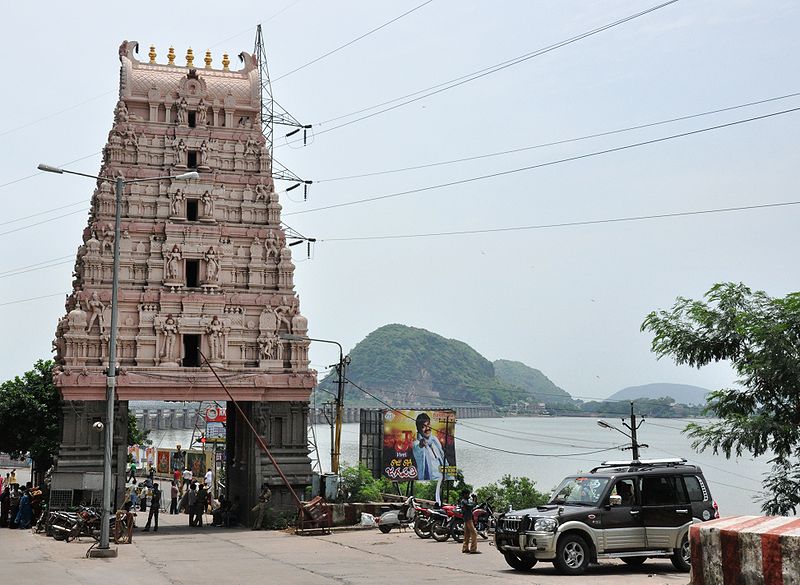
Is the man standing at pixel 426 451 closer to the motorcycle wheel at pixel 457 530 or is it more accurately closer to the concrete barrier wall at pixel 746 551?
the motorcycle wheel at pixel 457 530

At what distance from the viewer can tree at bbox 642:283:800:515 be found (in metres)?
19.9

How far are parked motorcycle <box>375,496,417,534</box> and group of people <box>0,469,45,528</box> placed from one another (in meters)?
13.0

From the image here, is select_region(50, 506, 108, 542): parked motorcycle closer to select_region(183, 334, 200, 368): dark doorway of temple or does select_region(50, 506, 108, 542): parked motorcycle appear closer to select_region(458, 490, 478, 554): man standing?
select_region(183, 334, 200, 368): dark doorway of temple

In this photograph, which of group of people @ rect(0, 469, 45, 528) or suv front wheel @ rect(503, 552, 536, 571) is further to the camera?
group of people @ rect(0, 469, 45, 528)

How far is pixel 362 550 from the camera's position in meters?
25.4

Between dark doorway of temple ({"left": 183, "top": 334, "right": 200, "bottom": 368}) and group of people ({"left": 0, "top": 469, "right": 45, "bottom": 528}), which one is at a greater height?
dark doorway of temple ({"left": 183, "top": 334, "right": 200, "bottom": 368})

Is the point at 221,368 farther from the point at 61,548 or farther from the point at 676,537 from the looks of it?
the point at 676,537

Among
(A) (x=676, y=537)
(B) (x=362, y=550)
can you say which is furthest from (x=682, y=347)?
(B) (x=362, y=550)

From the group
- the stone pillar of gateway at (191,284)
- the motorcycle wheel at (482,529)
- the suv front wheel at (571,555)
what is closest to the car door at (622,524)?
the suv front wheel at (571,555)

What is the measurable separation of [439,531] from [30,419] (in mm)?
23337

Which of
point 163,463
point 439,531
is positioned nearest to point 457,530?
point 439,531

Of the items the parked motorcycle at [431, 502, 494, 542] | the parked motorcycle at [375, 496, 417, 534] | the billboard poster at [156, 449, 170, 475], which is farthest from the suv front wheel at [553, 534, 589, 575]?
the billboard poster at [156, 449, 170, 475]

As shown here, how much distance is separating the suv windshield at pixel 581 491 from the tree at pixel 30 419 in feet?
92.5

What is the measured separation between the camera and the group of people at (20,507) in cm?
3369
